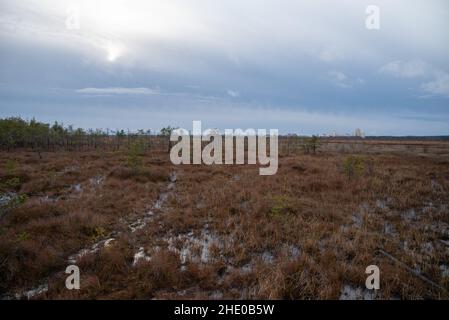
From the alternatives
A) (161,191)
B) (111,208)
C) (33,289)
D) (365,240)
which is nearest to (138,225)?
(111,208)

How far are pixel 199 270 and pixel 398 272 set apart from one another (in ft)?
15.9

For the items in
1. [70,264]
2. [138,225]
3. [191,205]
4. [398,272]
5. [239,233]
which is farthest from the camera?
[191,205]

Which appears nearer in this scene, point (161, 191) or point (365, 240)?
point (365, 240)

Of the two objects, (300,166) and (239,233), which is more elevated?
(300,166)

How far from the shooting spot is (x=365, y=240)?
7375 millimetres

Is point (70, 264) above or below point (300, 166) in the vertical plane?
below

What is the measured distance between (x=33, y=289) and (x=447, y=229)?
13.2 metres

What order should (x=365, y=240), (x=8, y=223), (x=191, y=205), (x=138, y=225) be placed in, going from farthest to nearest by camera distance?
1. (x=191, y=205)
2. (x=138, y=225)
3. (x=8, y=223)
4. (x=365, y=240)

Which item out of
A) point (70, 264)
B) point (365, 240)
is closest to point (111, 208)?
point (70, 264)

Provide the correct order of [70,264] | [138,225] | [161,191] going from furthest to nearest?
1. [161,191]
2. [138,225]
3. [70,264]

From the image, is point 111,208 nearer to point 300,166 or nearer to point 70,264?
point 70,264

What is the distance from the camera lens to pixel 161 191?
15.0 metres

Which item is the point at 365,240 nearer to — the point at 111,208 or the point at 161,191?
the point at 111,208

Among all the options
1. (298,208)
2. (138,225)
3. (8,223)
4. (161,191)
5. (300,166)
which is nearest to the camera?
(8,223)
